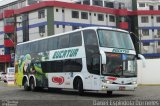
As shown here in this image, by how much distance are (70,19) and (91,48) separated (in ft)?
151

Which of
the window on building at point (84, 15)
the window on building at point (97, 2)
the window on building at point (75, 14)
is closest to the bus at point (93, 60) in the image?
the window on building at point (75, 14)

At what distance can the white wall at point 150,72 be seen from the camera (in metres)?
36.6

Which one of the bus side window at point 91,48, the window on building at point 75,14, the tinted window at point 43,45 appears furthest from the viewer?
the window on building at point 75,14

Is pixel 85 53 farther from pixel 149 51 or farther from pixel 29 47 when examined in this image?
pixel 149 51

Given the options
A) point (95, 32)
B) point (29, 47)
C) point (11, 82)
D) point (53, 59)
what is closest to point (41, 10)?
point (11, 82)

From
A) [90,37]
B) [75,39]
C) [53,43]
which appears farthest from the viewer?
[53,43]

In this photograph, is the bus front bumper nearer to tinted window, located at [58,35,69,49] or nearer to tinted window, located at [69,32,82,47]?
tinted window, located at [69,32,82,47]

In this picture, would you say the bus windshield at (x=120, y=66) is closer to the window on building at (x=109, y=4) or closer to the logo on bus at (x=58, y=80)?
the logo on bus at (x=58, y=80)

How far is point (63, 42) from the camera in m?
25.0

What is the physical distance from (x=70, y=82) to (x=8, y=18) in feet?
180

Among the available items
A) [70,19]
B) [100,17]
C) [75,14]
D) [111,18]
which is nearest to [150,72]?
[70,19]

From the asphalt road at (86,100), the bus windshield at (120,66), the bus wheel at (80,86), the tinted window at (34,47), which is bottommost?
the asphalt road at (86,100)

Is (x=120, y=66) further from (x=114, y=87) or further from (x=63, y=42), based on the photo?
(x=63, y=42)

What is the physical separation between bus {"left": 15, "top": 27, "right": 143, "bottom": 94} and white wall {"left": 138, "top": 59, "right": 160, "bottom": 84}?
506 inches
